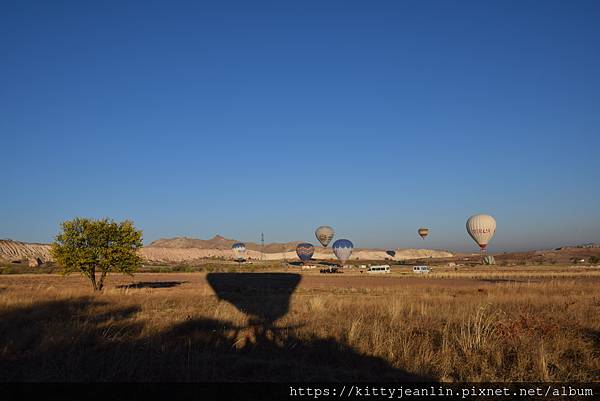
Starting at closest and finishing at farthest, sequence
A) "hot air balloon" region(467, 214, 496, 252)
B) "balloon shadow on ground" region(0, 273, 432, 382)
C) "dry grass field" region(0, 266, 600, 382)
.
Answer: "balloon shadow on ground" region(0, 273, 432, 382)
"dry grass field" region(0, 266, 600, 382)
"hot air balloon" region(467, 214, 496, 252)

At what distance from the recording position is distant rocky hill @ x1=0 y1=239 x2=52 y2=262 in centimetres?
13023

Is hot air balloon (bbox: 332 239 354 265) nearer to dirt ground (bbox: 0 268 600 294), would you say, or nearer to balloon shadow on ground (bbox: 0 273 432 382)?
dirt ground (bbox: 0 268 600 294)

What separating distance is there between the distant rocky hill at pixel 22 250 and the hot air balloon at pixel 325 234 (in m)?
81.6

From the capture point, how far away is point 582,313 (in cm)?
1443

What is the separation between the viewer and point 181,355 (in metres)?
8.38

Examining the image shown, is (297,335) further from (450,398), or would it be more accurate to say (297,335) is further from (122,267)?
(122,267)

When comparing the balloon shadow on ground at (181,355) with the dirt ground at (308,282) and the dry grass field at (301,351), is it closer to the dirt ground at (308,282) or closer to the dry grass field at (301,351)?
the dry grass field at (301,351)

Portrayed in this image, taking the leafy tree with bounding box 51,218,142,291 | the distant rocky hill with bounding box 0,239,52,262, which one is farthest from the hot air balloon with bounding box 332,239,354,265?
the distant rocky hill with bounding box 0,239,52,262

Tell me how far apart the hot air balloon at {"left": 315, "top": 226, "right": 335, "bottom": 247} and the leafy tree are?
95.0 meters

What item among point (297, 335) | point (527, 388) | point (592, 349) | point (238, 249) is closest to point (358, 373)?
point (527, 388)

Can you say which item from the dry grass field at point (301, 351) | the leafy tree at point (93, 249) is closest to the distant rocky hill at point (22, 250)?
the leafy tree at point (93, 249)

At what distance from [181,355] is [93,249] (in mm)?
25524

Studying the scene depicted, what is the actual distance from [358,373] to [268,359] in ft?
6.19

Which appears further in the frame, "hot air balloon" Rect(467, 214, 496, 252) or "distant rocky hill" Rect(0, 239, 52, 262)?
"distant rocky hill" Rect(0, 239, 52, 262)
